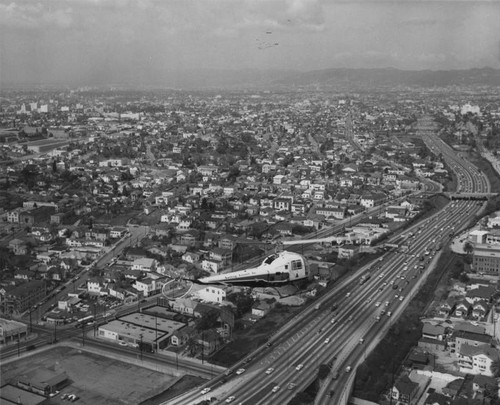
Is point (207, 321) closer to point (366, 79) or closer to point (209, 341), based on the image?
point (209, 341)

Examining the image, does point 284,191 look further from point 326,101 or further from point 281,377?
point 326,101

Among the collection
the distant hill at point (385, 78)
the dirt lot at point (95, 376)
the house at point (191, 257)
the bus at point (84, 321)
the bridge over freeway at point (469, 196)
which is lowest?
the dirt lot at point (95, 376)

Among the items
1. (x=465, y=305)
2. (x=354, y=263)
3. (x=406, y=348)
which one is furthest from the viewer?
(x=354, y=263)

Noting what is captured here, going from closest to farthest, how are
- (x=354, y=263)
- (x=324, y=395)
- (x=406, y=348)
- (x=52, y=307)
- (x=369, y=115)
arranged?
(x=324, y=395)
(x=406, y=348)
(x=52, y=307)
(x=354, y=263)
(x=369, y=115)

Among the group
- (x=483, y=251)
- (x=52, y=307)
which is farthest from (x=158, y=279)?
(x=483, y=251)

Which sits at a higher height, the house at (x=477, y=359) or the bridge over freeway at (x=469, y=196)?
the bridge over freeway at (x=469, y=196)

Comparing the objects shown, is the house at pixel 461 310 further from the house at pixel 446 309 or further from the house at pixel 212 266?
the house at pixel 212 266

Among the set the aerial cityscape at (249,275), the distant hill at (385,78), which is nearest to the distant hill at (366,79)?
the distant hill at (385,78)

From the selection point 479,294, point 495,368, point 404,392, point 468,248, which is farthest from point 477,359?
Answer: point 468,248
